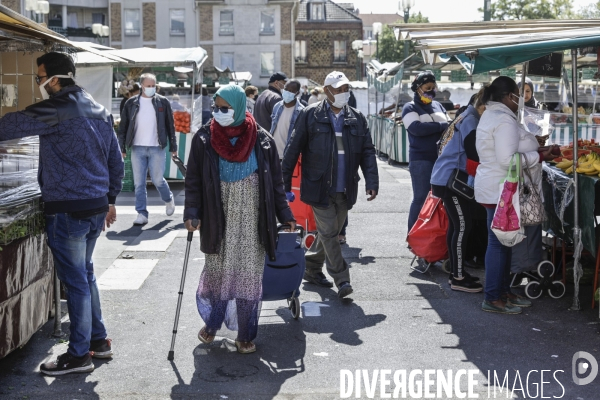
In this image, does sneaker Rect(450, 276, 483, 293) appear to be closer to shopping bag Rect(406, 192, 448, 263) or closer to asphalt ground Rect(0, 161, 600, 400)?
asphalt ground Rect(0, 161, 600, 400)

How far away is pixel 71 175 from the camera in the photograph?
5.29 meters

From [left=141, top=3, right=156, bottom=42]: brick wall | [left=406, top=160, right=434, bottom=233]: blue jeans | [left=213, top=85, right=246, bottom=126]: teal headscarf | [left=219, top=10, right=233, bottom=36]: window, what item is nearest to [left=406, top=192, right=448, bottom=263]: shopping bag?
[left=406, top=160, right=434, bottom=233]: blue jeans

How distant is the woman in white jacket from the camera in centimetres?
662

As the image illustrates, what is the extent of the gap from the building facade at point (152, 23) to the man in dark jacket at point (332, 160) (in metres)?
52.1

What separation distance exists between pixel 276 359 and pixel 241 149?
1429 mm

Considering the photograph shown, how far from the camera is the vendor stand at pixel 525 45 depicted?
20.4ft

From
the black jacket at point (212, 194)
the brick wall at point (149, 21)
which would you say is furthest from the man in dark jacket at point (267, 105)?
the brick wall at point (149, 21)

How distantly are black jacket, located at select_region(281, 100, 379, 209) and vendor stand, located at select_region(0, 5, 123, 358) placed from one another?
1.96m

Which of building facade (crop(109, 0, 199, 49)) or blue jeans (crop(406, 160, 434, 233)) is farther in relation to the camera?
building facade (crop(109, 0, 199, 49))

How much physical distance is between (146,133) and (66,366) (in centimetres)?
632

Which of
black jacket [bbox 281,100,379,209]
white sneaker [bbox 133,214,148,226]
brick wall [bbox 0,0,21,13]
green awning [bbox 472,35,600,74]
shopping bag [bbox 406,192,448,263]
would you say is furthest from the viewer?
brick wall [bbox 0,0,21,13]

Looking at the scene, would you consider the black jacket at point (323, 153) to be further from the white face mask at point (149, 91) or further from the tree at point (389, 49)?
the tree at point (389, 49)

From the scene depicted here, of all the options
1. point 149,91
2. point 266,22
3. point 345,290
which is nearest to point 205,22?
point 266,22

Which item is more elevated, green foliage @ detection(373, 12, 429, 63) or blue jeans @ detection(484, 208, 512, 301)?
green foliage @ detection(373, 12, 429, 63)
